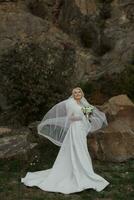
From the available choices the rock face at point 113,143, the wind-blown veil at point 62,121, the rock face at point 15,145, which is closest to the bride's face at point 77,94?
the wind-blown veil at point 62,121

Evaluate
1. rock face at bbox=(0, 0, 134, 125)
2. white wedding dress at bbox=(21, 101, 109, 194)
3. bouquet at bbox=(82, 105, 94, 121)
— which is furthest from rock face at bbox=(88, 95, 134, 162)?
rock face at bbox=(0, 0, 134, 125)

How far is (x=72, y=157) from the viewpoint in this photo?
11.1 metres

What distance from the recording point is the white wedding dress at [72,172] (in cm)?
1088

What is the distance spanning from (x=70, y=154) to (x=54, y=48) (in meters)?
6.28

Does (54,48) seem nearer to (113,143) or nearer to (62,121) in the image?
(113,143)

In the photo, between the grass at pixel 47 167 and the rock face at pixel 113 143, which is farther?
the rock face at pixel 113 143

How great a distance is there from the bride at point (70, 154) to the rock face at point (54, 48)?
368 cm

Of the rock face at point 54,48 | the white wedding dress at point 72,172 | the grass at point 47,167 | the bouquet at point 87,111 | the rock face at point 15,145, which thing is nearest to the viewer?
the grass at point 47,167

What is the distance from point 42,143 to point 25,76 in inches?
92.4

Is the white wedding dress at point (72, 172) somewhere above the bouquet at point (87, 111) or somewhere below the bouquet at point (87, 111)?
below

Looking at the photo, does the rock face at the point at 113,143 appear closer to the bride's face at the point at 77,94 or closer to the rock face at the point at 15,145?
the rock face at the point at 15,145

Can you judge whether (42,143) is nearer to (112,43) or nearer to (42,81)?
(42,81)

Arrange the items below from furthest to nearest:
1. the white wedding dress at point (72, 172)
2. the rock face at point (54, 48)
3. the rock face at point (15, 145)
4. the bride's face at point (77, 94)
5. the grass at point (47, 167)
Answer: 1. the rock face at point (54, 48)
2. the rock face at point (15, 145)
3. the bride's face at point (77, 94)
4. the white wedding dress at point (72, 172)
5. the grass at point (47, 167)

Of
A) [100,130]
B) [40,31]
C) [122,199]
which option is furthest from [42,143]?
[40,31]
